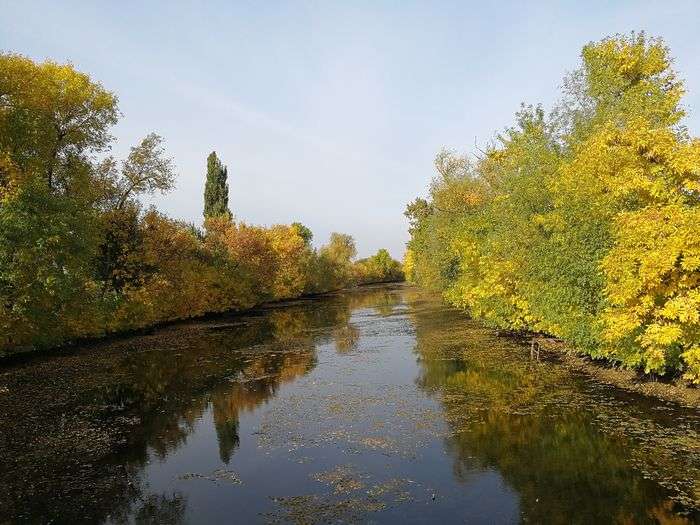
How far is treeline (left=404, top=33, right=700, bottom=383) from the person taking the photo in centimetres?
1602

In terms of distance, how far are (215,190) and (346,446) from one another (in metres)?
76.0

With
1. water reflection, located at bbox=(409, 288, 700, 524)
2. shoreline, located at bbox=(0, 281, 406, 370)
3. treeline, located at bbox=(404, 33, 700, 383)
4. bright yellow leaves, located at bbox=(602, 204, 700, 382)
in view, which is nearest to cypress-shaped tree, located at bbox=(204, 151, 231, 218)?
shoreline, located at bbox=(0, 281, 406, 370)

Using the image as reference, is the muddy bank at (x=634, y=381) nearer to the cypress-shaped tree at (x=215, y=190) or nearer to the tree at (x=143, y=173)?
the tree at (x=143, y=173)

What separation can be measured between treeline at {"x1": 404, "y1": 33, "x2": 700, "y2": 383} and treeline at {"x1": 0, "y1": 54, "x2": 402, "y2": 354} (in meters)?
27.2

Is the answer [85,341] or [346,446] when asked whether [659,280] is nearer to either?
[346,446]

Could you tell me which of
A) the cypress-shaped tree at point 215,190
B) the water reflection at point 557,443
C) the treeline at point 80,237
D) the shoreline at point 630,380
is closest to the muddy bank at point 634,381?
the shoreline at point 630,380

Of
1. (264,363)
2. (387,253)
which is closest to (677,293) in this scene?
(264,363)

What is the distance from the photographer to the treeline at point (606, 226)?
1602cm

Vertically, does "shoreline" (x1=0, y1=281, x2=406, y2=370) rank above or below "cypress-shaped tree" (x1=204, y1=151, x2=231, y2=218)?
below

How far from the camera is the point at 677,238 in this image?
14703mm

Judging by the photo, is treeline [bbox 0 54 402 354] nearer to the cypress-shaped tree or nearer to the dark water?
the dark water

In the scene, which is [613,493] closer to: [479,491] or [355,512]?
[479,491]

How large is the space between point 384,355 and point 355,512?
1934 centimetres

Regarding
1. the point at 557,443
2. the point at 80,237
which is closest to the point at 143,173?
the point at 80,237
